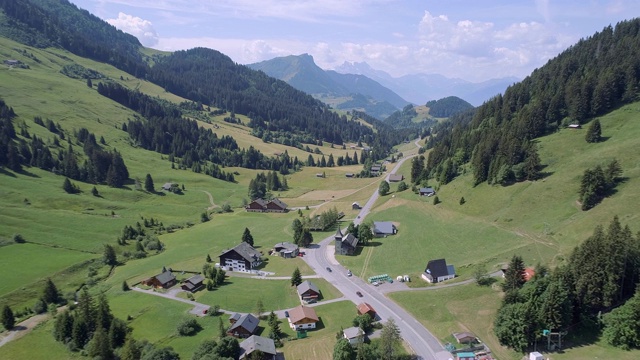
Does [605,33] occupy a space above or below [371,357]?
above

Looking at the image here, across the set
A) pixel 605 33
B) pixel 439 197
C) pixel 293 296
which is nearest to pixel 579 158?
pixel 439 197

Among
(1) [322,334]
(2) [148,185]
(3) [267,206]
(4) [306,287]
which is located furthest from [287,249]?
(2) [148,185]

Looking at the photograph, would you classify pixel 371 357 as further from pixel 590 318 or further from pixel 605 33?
pixel 605 33

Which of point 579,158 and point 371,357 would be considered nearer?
point 371,357

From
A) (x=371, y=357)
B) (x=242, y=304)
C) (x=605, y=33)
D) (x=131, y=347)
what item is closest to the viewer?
(x=371, y=357)

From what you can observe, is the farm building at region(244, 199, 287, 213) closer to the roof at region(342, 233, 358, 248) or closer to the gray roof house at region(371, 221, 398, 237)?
the gray roof house at region(371, 221, 398, 237)

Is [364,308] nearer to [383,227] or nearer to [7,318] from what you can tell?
[383,227]
